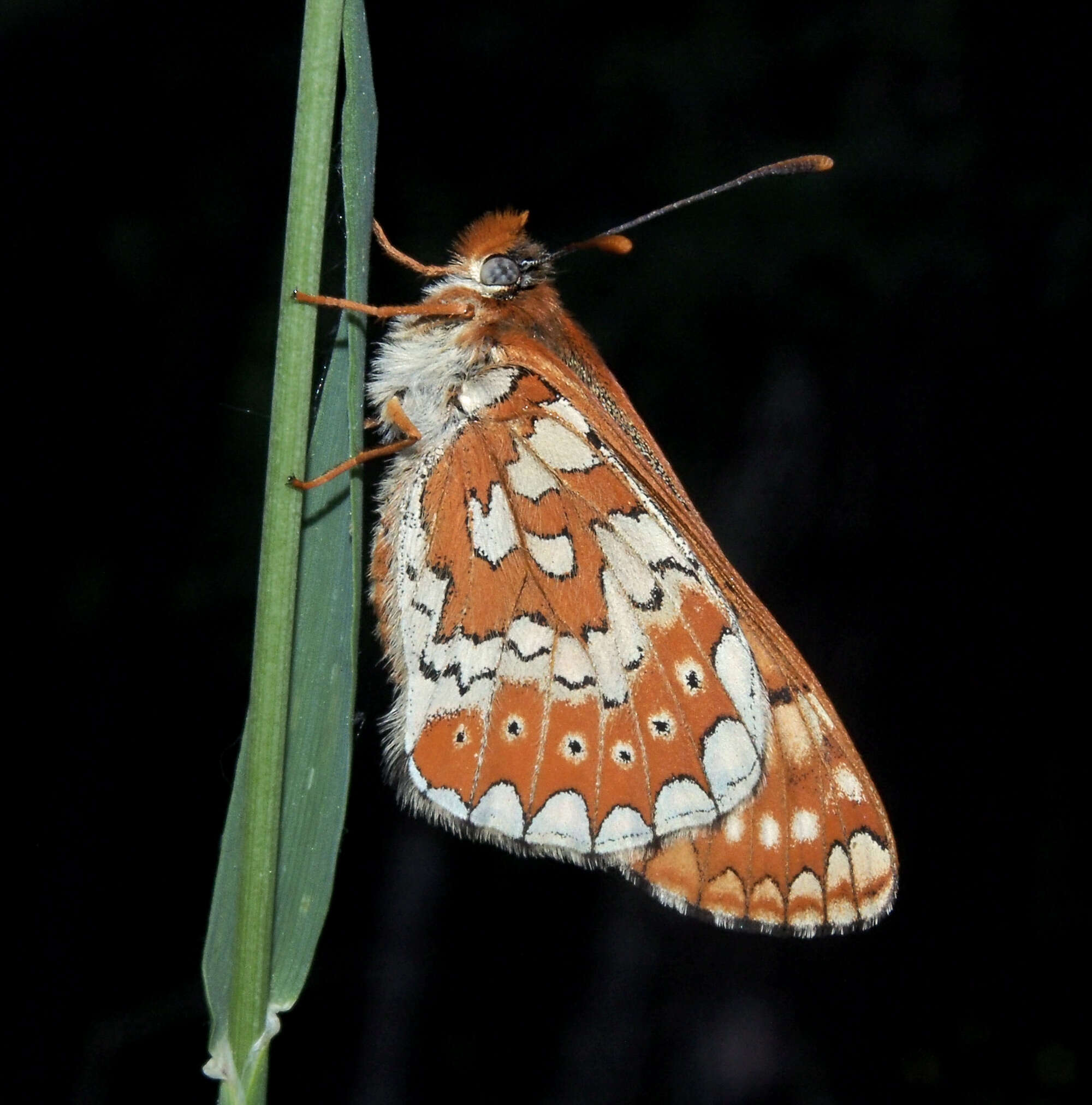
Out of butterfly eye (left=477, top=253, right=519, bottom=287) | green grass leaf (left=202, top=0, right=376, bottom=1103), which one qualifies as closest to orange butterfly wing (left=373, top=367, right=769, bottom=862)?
butterfly eye (left=477, top=253, right=519, bottom=287)

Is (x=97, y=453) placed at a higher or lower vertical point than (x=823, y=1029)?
higher

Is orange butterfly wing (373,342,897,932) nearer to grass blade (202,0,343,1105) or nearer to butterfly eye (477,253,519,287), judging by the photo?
butterfly eye (477,253,519,287)

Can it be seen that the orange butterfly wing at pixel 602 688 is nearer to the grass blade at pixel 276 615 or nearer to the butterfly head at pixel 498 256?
the butterfly head at pixel 498 256

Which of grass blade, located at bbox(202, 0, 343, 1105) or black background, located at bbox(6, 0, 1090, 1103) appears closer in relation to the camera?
grass blade, located at bbox(202, 0, 343, 1105)

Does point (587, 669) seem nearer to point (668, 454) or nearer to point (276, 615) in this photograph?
point (276, 615)

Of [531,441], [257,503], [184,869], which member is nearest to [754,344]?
[257,503]

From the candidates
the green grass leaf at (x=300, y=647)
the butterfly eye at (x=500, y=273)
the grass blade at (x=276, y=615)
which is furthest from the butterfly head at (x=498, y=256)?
the grass blade at (x=276, y=615)

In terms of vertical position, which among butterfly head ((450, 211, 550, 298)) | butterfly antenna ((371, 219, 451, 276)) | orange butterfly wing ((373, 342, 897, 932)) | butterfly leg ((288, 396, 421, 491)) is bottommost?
orange butterfly wing ((373, 342, 897, 932))

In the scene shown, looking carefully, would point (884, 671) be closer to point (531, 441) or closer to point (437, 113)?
point (437, 113)
